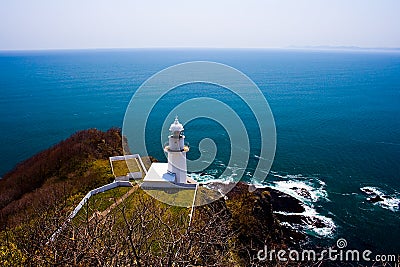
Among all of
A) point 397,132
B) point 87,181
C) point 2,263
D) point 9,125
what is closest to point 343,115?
point 397,132

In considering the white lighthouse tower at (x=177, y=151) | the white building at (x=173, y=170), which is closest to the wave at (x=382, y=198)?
the white building at (x=173, y=170)

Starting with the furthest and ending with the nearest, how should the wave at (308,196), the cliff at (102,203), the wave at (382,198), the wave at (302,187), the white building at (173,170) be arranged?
the wave at (302,187) < the wave at (382,198) < the wave at (308,196) < the white building at (173,170) < the cliff at (102,203)

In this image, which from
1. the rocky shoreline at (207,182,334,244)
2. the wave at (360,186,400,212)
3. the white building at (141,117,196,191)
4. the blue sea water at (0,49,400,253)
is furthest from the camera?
the wave at (360,186,400,212)

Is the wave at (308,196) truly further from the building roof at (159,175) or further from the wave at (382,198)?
the building roof at (159,175)

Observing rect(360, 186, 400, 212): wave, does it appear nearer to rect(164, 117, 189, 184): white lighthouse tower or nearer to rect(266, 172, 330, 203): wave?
rect(266, 172, 330, 203): wave

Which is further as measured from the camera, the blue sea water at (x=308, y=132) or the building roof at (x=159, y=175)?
the blue sea water at (x=308, y=132)

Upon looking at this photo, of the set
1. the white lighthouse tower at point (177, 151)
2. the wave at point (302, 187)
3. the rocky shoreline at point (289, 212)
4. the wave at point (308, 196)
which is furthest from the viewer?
the wave at point (302, 187)

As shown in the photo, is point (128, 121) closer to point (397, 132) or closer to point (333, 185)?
point (333, 185)

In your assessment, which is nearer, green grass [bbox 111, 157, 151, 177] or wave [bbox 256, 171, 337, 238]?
green grass [bbox 111, 157, 151, 177]

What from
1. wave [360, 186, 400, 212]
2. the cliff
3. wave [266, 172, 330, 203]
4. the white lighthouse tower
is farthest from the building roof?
wave [360, 186, 400, 212]
